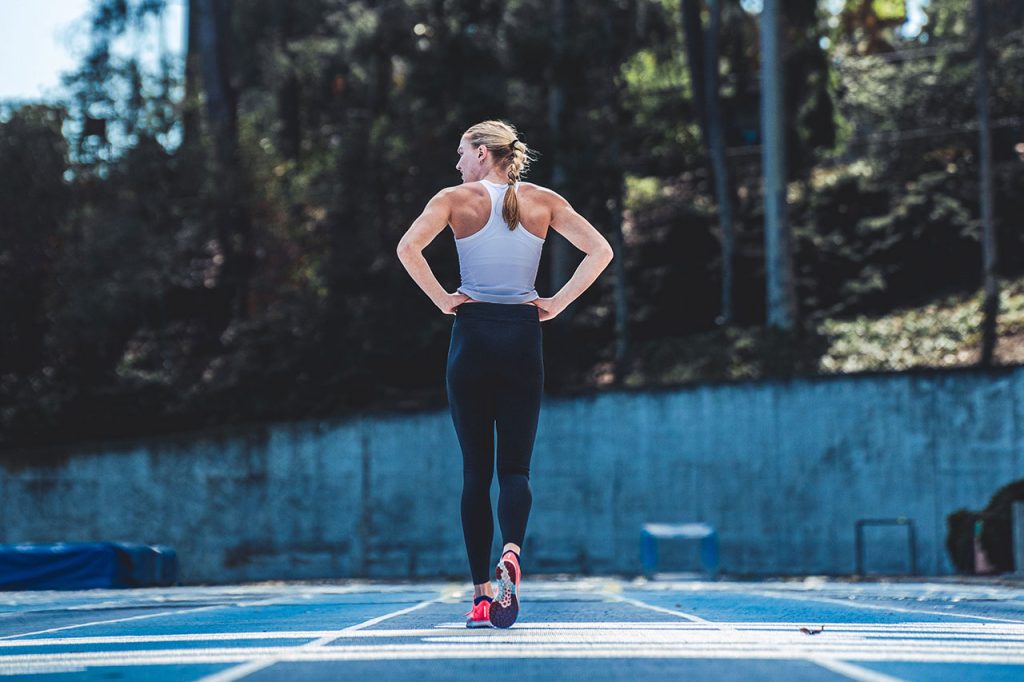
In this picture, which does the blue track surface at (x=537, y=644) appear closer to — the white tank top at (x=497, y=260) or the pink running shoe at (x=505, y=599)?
the pink running shoe at (x=505, y=599)

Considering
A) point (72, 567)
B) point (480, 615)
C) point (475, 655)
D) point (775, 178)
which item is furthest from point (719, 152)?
point (475, 655)

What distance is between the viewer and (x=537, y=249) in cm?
639

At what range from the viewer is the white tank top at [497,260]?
6.24m

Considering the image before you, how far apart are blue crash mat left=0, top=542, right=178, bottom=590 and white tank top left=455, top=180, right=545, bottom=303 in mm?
12336

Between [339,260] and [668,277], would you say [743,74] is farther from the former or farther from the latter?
[339,260]

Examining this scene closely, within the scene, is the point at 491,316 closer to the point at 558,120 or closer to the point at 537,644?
the point at 537,644

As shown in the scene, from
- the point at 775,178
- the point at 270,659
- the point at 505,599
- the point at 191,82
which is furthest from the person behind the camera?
the point at 191,82

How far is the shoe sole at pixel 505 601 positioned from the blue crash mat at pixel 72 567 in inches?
495

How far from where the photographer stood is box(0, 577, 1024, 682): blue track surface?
13.5 ft

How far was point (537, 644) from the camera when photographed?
4.91 m

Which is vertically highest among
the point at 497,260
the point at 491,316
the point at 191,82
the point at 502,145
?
the point at 191,82

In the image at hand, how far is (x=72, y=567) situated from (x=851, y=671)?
596 inches

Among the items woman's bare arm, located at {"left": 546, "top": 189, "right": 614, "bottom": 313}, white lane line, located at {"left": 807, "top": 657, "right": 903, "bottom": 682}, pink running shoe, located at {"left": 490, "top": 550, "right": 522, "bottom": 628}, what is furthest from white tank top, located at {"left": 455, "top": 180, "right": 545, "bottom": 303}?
white lane line, located at {"left": 807, "top": 657, "right": 903, "bottom": 682}

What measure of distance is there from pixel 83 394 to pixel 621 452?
11.5m
